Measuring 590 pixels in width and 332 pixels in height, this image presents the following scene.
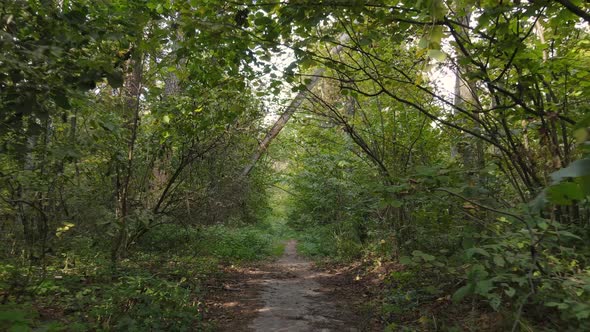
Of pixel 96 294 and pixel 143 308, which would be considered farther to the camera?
pixel 96 294

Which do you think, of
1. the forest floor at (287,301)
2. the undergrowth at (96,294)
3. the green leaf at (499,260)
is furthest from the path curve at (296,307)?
the green leaf at (499,260)

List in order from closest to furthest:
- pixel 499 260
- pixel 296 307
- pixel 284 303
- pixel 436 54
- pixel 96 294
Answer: pixel 436 54 < pixel 499 260 < pixel 96 294 < pixel 296 307 < pixel 284 303

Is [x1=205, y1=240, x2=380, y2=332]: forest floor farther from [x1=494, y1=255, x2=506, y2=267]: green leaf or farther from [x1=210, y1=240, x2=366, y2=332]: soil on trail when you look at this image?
[x1=494, y1=255, x2=506, y2=267]: green leaf

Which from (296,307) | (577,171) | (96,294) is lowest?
(296,307)

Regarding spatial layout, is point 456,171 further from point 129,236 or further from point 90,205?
point 90,205

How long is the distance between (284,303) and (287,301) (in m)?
0.18

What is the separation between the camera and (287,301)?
7195 millimetres

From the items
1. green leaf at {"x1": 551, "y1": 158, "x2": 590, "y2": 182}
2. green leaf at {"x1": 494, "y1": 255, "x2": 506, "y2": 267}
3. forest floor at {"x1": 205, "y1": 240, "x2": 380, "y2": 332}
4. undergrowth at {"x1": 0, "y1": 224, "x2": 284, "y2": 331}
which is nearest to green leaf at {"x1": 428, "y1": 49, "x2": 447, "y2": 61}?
Result: green leaf at {"x1": 551, "y1": 158, "x2": 590, "y2": 182}

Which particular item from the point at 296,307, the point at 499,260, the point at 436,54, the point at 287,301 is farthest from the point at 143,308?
the point at 436,54

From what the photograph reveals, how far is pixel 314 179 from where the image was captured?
1368 centimetres

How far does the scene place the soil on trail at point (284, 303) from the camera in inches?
226

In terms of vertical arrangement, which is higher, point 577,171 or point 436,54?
point 436,54

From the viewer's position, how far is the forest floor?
18.9ft

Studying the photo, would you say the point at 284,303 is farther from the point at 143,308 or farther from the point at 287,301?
the point at 143,308
